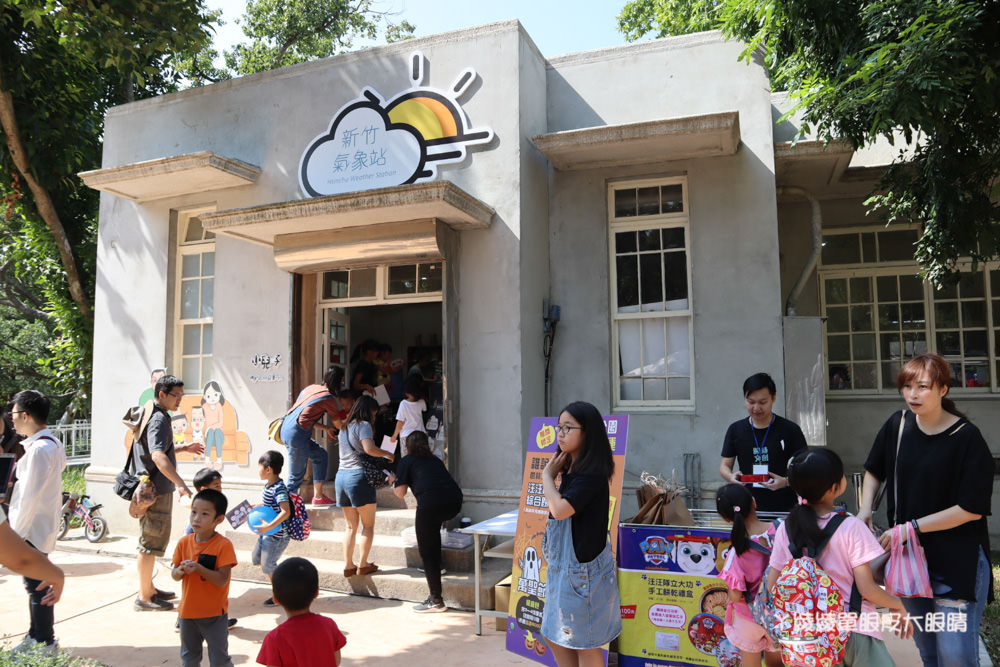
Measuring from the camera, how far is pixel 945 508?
3391 mm

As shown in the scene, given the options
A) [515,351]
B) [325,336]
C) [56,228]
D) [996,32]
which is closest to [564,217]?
[515,351]

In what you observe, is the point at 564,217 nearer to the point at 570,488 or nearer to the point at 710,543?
the point at 710,543

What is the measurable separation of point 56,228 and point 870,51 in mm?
12212

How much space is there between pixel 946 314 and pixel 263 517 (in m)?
8.49

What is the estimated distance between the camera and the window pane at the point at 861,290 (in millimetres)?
9383

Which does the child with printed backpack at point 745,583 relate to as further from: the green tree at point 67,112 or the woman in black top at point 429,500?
the green tree at point 67,112

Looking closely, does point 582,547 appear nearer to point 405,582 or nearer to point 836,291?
point 405,582

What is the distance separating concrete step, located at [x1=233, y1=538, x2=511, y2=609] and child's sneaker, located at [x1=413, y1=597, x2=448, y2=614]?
0.32 feet

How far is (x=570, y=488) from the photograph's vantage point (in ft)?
11.5

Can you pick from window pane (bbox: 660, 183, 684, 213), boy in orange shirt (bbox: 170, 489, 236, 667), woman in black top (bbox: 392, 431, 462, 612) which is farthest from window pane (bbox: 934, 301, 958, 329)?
boy in orange shirt (bbox: 170, 489, 236, 667)

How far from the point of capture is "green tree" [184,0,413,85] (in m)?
19.9

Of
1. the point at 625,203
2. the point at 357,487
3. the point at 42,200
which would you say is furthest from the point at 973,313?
the point at 42,200

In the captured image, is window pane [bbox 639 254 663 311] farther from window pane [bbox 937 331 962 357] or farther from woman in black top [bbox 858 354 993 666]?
woman in black top [bbox 858 354 993 666]

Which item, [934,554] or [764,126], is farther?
[764,126]
